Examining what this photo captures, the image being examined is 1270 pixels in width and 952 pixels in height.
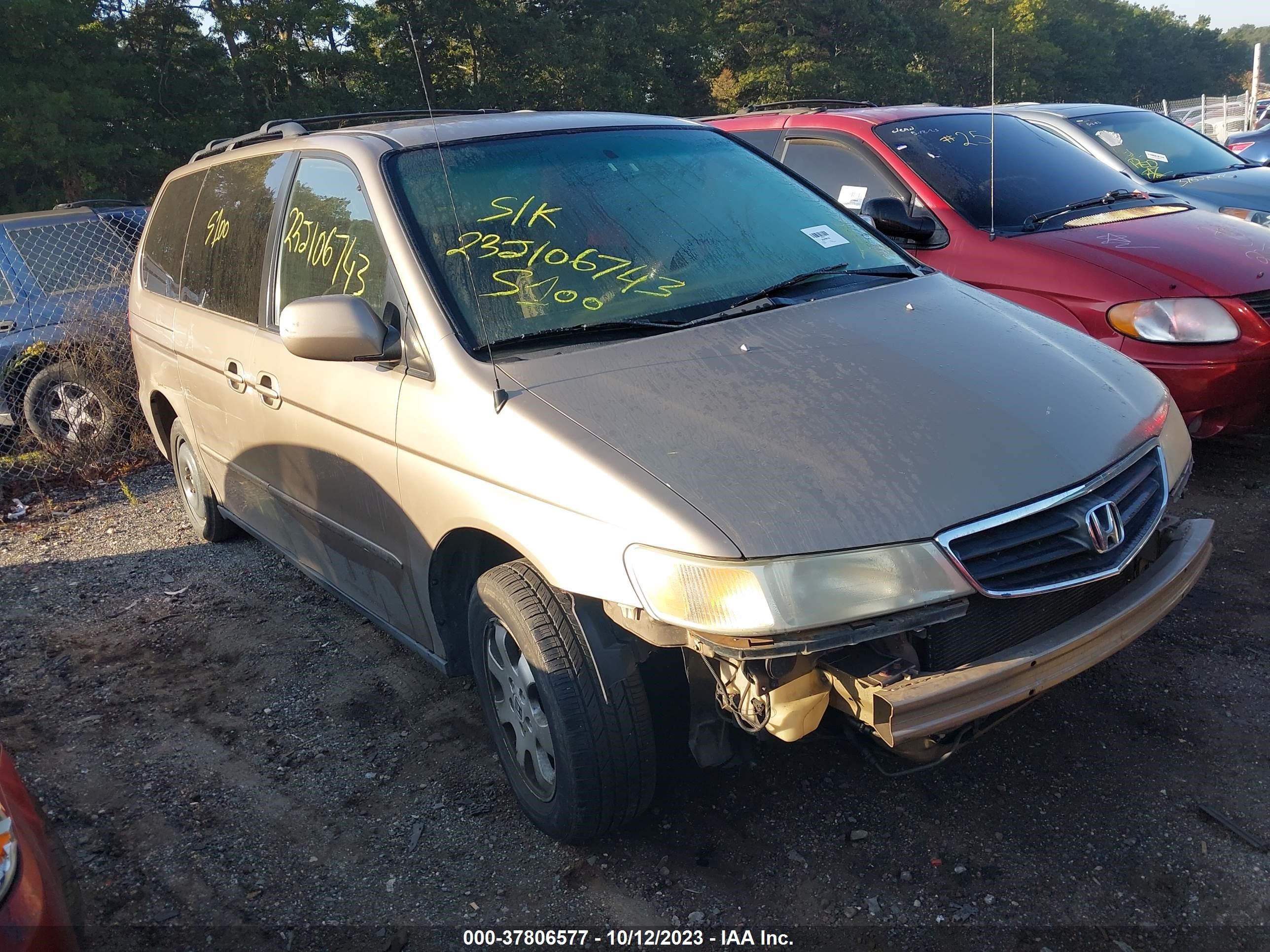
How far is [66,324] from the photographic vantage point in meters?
7.17

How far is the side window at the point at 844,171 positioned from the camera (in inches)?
221

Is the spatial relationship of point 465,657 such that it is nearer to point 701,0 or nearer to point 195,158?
point 195,158

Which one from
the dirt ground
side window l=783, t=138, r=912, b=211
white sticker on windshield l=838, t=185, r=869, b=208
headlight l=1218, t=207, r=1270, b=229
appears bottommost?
the dirt ground

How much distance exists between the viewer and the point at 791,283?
326 cm

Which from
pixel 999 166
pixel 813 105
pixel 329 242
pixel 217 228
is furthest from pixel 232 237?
pixel 813 105

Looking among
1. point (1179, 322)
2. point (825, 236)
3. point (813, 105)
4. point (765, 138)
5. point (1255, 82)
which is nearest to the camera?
point (825, 236)

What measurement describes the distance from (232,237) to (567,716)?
2642 mm

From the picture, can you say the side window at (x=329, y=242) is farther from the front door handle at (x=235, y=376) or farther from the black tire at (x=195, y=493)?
the black tire at (x=195, y=493)

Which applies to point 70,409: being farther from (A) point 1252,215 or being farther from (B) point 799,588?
(A) point 1252,215

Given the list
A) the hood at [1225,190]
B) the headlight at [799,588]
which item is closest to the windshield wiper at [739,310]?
the headlight at [799,588]

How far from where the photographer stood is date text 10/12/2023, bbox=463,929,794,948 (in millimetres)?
2512

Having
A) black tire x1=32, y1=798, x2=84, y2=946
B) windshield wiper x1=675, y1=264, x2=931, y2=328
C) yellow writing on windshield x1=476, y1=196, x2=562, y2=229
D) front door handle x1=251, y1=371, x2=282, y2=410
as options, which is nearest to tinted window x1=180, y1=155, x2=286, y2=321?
front door handle x1=251, y1=371, x2=282, y2=410

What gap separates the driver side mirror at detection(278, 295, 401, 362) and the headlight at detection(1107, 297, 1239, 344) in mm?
3316

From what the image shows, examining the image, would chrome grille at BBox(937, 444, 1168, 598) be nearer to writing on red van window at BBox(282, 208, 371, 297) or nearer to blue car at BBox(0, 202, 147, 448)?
writing on red van window at BBox(282, 208, 371, 297)
